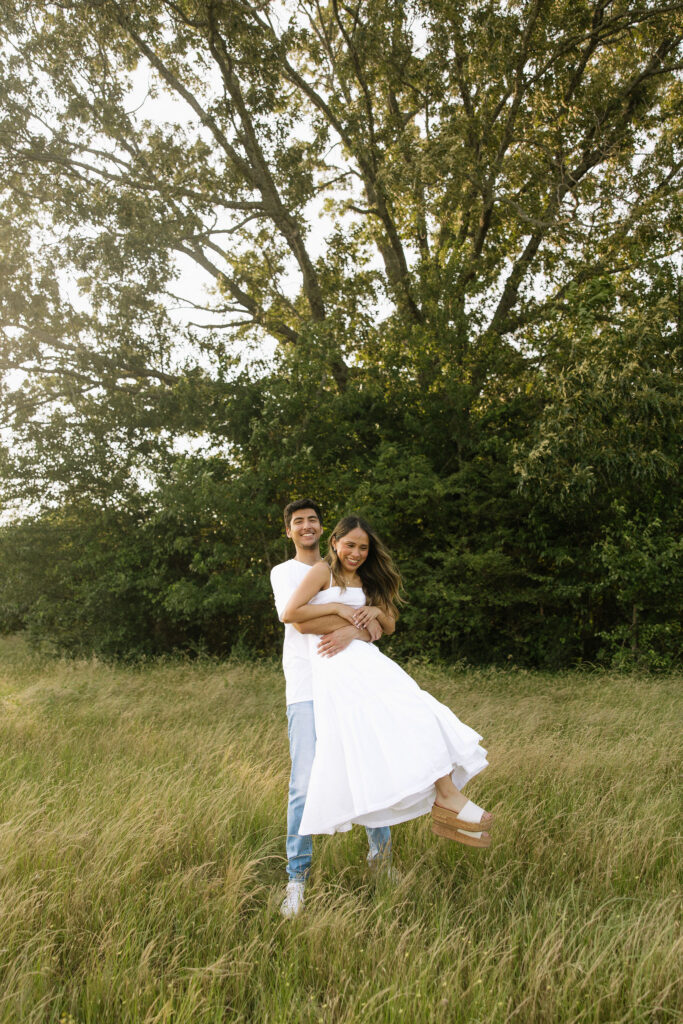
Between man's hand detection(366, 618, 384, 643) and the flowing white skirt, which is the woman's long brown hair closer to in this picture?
man's hand detection(366, 618, 384, 643)

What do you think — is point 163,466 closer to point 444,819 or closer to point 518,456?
point 518,456

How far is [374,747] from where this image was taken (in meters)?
3.02

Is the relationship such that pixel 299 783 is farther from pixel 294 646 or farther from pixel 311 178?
pixel 311 178

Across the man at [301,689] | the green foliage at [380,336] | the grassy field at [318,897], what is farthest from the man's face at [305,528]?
the green foliage at [380,336]

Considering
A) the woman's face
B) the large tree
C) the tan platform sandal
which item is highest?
the large tree

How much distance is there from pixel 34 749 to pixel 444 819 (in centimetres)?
383

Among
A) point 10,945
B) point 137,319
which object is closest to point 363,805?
point 10,945

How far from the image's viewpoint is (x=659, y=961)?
258 cm

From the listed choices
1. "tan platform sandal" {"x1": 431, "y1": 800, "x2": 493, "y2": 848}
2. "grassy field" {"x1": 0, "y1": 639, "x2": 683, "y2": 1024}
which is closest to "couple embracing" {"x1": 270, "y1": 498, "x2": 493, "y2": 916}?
"tan platform sandal" {"x1": 431, "y1": 800, "x2": 493, "y2": 848}

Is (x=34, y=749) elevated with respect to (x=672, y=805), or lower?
elevated

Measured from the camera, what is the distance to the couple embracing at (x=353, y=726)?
2957 millimetres

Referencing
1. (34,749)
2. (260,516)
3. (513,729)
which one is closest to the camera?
(34,749)

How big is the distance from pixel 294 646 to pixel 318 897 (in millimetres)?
1096

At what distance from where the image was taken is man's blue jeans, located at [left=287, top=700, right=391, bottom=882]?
3.17 meters
